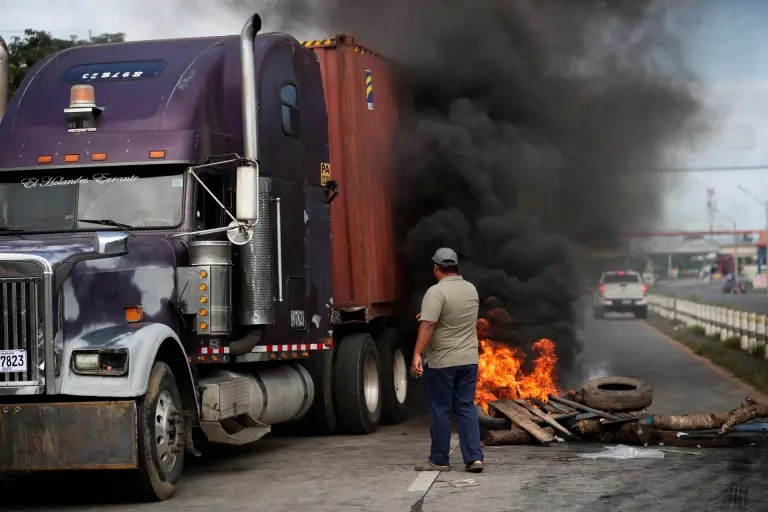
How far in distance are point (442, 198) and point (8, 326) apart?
8.30 meters

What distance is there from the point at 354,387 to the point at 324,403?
38 cm

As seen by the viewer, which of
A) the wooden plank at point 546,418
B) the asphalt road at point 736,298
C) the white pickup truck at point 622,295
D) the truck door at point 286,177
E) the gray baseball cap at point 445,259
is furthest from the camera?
the asphalt road at point 736,298

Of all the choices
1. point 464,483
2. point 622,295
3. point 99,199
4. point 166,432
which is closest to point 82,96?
point 99,199

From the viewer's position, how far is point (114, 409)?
8906 mm

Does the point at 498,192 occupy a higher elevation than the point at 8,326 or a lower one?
higher

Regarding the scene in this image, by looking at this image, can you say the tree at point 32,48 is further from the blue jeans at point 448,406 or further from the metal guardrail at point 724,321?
the blue jeans at point 448,406

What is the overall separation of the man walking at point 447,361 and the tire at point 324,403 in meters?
3.19

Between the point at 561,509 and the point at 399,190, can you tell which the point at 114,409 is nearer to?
the point at 561,509

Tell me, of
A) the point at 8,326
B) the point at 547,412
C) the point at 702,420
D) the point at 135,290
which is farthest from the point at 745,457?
the point at 8,326

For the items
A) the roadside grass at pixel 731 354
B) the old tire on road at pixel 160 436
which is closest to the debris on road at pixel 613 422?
the old tire on road at pixel 160 436

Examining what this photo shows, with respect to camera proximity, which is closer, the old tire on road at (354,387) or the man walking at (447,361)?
the man walking at (447,361)

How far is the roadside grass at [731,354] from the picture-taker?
20.7m

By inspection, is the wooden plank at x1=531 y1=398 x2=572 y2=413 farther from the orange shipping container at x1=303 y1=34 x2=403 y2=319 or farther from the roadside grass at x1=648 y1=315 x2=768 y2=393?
the roadside grass at x1=648 y1=315 x2=768 y2=393

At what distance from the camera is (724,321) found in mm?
31000
